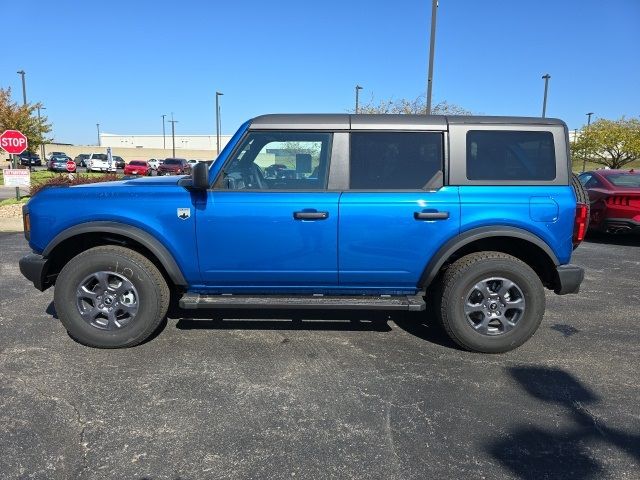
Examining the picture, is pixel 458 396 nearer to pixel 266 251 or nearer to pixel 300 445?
pixel 300 445

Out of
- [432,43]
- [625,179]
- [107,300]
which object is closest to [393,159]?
[107,300]

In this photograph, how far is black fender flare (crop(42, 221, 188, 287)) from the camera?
3.65 metres

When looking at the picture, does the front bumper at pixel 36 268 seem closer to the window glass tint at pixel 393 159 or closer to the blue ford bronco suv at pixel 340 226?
the blue ford bronco suv at pixel 340 226

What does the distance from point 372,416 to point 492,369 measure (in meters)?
1.23

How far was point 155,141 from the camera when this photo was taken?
105m

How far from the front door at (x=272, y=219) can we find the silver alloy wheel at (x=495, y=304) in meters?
1.18

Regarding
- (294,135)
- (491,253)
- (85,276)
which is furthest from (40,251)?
(491,253)

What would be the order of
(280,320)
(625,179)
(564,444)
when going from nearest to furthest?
(564,444), (280,320), (625,179)

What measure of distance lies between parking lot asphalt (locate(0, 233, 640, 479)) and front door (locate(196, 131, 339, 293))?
0.62m

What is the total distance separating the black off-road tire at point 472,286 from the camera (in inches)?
146

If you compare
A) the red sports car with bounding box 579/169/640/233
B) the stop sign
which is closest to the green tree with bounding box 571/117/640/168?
the red sports car with bounding box 579/169/640/233

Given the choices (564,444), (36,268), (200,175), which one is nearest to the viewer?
(564,444)

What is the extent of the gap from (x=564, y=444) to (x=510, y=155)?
222 centimetres

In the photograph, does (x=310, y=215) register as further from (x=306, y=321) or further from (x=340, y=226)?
(x=306, y=321)
